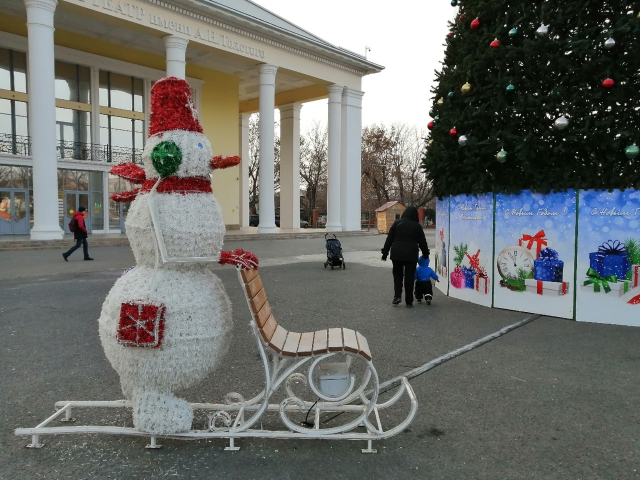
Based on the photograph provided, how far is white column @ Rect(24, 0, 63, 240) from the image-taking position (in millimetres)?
19078

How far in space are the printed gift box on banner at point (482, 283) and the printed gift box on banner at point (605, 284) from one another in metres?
1.55

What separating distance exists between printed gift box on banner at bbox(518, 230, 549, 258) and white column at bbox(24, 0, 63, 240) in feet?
61.4

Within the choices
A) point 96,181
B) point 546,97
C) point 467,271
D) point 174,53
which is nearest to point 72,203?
point 96,181

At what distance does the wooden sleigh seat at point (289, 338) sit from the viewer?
123 inches

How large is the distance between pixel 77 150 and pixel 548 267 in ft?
87.3

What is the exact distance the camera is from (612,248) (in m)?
6.95

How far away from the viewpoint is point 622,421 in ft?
12.1

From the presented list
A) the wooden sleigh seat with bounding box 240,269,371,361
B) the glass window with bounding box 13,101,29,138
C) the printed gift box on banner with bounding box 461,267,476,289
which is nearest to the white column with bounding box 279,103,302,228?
the glass window with bounding box 13,101,29,138

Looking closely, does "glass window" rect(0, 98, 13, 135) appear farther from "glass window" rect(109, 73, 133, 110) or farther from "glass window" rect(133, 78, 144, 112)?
"glass window" rect(133, 78, 144, 112)

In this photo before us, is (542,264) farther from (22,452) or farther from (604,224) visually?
(22,452)

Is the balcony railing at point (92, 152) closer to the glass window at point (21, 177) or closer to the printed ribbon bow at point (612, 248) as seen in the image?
the glass window at point (21, 177)

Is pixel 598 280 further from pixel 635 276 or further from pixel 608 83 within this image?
pixel 608 83

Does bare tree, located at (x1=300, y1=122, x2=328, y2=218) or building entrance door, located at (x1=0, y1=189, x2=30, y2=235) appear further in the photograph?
bare tree, located at (x1=300, y1=122, x2=328, y2=218)

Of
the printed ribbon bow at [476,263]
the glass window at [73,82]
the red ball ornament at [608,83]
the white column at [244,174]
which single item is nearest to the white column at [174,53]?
the glass window at [73,82]
